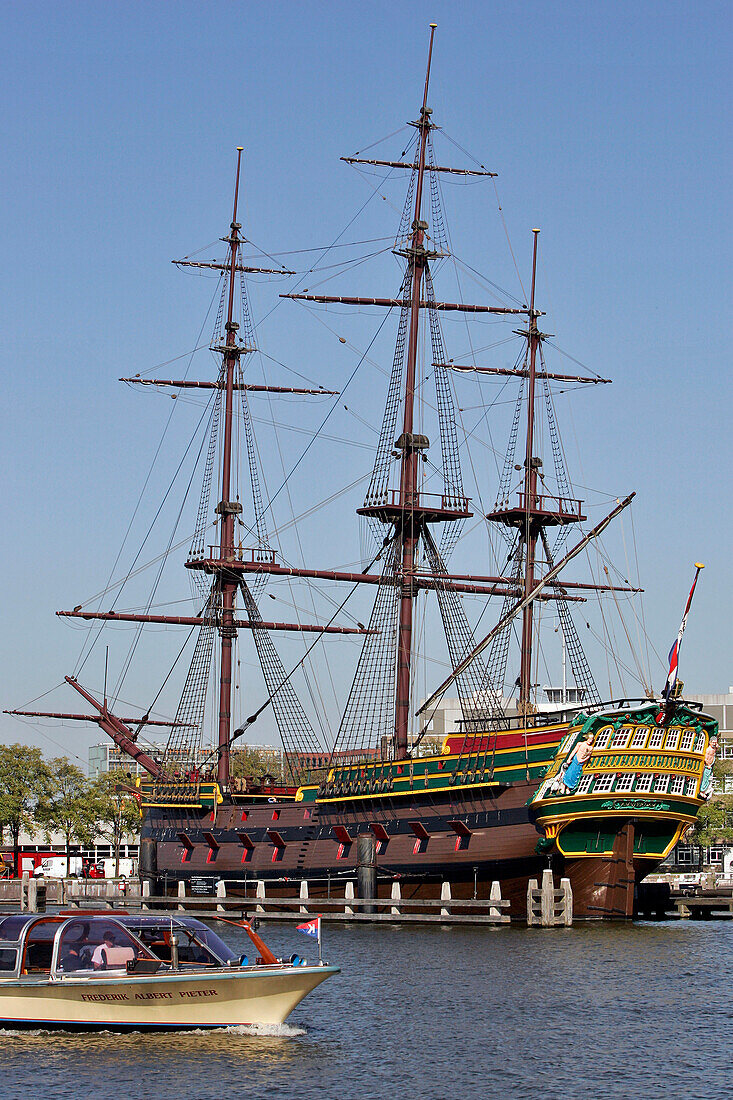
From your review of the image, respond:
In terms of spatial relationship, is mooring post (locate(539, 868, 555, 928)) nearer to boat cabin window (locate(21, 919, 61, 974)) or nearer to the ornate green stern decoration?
the ornate green stern decoration

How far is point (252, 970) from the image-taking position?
25.9 m

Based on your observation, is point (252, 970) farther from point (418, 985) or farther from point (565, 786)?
point (565, 786)

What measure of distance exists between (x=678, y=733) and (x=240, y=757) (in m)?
66.4

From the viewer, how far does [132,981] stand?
84.3 feet

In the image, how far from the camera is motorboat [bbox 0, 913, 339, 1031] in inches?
1020

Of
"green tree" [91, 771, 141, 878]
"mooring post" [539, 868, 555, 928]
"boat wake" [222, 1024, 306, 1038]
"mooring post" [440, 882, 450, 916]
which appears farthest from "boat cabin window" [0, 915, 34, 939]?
"green tree" [91, 771, 141, 878]

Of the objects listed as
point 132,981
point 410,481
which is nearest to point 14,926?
point 132,981

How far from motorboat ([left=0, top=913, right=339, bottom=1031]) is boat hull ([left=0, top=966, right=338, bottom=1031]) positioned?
0.06ft

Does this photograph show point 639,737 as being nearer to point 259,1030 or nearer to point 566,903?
point 566,903

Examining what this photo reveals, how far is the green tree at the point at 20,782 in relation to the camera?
300 ft

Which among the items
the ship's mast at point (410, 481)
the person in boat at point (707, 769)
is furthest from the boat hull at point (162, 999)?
the ship's mast at point (410, 481)

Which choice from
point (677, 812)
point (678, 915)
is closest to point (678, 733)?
point (677, 812)

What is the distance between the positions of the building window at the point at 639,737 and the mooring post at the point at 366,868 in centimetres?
969

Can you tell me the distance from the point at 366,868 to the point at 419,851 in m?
1.97
